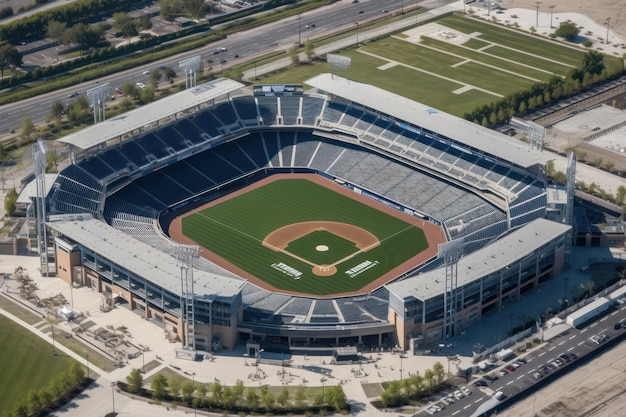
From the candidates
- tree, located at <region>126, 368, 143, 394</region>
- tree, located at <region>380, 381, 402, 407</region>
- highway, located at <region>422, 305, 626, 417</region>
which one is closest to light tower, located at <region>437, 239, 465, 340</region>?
highway, located at <region>422, 305, 626, 417</region>

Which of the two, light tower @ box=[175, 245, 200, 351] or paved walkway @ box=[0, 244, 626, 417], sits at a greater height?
light tower @ box=[175, 245, 200, 351]

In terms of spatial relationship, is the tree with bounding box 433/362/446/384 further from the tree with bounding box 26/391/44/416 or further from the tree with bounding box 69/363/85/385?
the tree with bounding box 26/391/44/416

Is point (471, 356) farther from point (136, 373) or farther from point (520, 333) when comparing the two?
point (136, 373)

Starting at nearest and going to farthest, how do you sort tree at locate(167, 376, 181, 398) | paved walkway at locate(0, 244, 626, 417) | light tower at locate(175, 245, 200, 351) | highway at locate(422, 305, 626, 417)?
highway at locate(422, 305, 626, 417), tree at locate(167, 376, 181, 398), paved walkway at locate(0, 244, 626, 417), light tower at locate(175, 245, 200, 351)

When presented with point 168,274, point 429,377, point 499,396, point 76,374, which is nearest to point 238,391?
point 76,374

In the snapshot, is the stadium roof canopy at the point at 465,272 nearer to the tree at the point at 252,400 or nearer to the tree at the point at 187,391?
the tree at the point at 252,400

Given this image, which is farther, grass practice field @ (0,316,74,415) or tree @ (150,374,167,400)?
grass practice field @ (0,316,74,415)

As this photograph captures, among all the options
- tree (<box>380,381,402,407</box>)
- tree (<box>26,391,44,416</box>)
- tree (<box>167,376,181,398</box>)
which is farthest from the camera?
tree (<box>167,376,181,398</box>)

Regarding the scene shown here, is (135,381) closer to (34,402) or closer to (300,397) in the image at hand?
(34,402)
